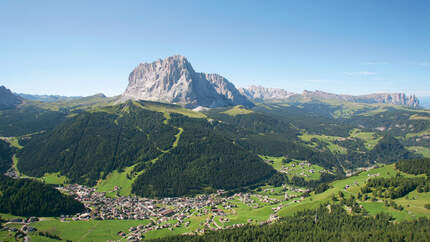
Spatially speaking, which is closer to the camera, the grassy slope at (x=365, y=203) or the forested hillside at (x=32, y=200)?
the grassy slope at (x=365, y=203)

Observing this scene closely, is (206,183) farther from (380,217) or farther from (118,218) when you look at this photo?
(380,217)

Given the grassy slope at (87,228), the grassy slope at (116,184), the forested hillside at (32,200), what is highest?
the forested hillside at (32,200)

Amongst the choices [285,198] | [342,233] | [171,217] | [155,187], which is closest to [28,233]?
[171,217]

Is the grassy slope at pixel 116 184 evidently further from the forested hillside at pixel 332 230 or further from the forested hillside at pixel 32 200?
the forested hillside at pixel 332 230

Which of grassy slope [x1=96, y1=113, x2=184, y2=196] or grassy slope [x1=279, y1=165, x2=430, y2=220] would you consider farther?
grassy slope [x1=96, y1=113, x2=184, y2=196]

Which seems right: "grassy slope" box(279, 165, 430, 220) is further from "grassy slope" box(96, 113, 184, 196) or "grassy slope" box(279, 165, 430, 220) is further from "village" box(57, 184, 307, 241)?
"grassy slope" box(96, 113, 184, 196)

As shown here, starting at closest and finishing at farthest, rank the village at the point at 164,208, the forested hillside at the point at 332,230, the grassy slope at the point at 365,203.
Answer: 1. the forested hillside at the point at 332,230
2. the grassy slope at the point at 365,203
3. the village at the point at 164,208

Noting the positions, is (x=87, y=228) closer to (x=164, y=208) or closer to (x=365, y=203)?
(x=164, y=208)

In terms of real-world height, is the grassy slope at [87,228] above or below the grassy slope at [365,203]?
below

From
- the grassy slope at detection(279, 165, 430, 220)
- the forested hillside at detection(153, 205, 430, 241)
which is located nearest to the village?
the grassy slope at detection(279, 165, 430, 220)

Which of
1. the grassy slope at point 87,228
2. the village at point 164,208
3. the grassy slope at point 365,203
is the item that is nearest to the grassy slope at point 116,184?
the village at point 164,208

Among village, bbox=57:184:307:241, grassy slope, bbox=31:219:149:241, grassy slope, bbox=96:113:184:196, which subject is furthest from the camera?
grassy slope, bbox=96:113:184:196
